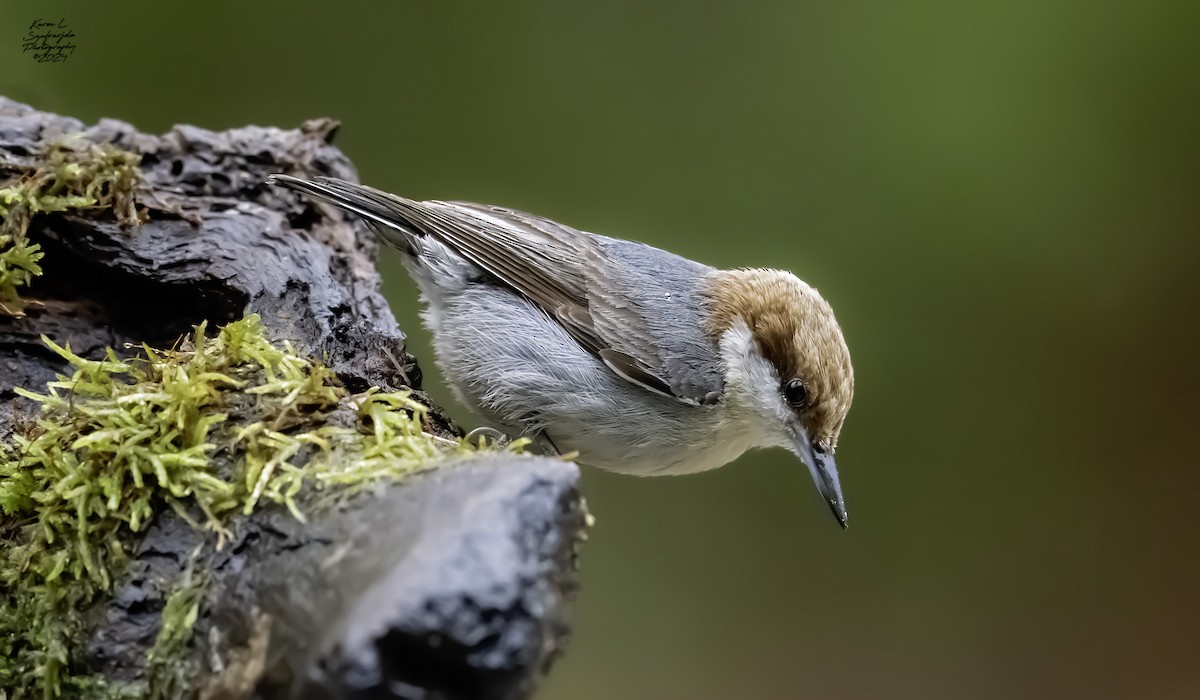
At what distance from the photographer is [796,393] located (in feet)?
8.43

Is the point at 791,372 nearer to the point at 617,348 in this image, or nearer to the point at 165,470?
the point at 617,348

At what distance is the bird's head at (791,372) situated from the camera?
2.55 m

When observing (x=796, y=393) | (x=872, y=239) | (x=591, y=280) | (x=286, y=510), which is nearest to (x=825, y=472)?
(x=796, y=393)

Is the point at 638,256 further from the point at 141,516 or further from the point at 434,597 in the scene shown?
the point at 434,597

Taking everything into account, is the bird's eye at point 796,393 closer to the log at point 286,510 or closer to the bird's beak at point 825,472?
the bird's beak at point 825,472

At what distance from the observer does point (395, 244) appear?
2883mm

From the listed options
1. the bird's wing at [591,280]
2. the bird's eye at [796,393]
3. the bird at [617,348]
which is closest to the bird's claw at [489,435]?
the bird at [617,348]

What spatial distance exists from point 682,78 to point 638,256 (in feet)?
8.12

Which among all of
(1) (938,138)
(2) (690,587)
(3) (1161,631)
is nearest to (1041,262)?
(1) (938,138)

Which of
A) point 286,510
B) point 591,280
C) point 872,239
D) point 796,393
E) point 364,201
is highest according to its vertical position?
point 872,239

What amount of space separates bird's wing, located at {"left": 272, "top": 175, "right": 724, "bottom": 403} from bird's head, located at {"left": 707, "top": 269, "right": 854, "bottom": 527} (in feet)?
0.31

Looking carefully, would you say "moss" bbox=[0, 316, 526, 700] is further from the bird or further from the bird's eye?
the bird's eye

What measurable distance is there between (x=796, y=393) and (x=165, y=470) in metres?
1.72

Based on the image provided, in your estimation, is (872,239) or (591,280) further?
(872,239)
